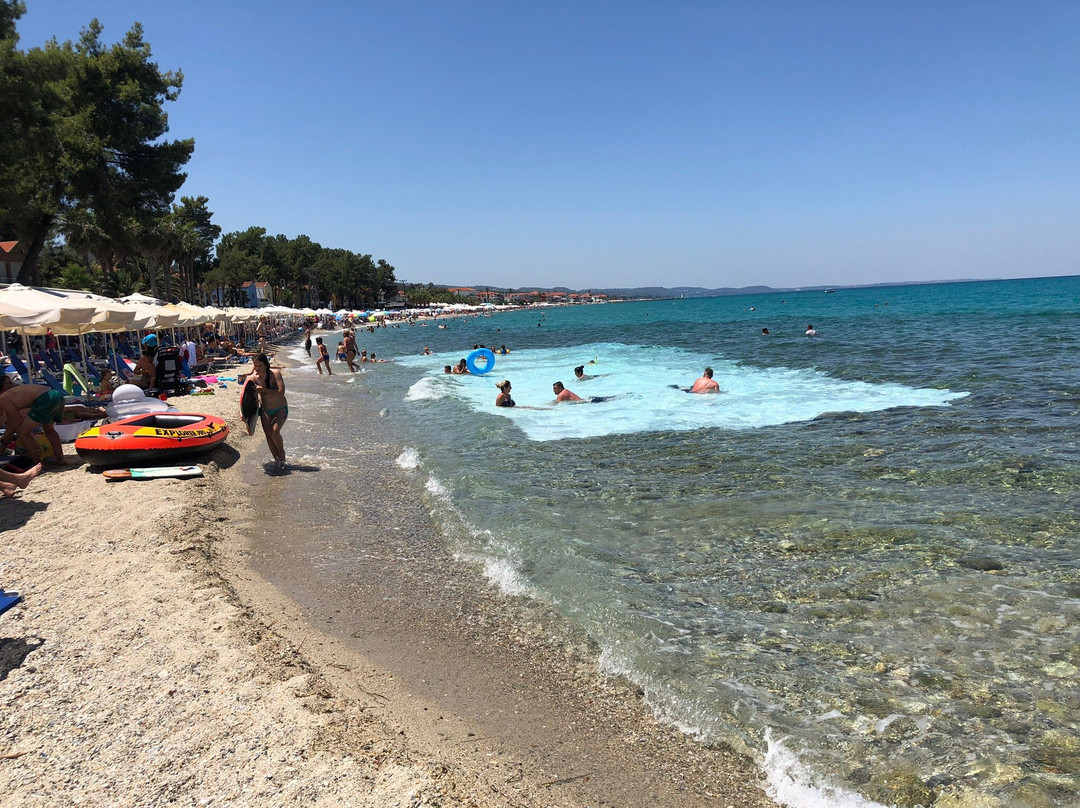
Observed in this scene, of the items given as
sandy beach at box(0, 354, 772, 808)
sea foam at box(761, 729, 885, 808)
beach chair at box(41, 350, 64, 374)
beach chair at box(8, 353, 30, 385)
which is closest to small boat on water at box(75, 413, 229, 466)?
sandy beach at box(0, 354, 772, 808)

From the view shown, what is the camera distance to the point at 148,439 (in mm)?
8195

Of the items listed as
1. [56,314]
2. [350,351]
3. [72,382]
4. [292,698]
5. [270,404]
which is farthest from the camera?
[350,351]

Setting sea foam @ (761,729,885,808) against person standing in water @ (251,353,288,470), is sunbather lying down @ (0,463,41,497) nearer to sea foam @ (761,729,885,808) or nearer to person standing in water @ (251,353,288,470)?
person standing in water @ (251,353,288,470)

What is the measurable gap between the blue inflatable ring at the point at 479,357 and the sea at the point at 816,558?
895cm

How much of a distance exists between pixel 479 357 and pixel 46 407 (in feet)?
52.3

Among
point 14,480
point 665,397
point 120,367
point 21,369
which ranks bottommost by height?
point 665,397

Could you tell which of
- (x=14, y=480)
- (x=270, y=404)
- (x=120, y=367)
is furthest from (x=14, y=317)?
(x=120, y=367)

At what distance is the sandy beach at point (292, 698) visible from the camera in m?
2.82

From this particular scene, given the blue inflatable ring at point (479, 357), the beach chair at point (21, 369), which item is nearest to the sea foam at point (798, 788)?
the beach chair at point (21, 369)

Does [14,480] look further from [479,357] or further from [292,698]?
[479,357]

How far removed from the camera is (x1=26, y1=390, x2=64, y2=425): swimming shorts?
7.86m

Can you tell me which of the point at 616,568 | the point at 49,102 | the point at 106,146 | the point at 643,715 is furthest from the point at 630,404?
the point at 106,146

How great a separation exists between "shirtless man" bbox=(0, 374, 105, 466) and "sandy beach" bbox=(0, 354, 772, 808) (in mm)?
2930

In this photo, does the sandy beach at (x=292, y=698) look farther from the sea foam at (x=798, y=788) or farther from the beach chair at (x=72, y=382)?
the beach chair at (x=72, y=382)
